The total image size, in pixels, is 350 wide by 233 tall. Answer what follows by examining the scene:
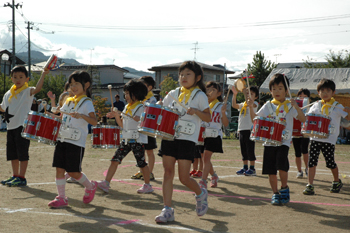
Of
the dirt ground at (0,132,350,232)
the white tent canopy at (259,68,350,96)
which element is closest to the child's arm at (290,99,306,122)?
the dirt ground at (0,132,350,232)

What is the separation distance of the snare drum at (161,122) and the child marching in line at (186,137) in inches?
6.5

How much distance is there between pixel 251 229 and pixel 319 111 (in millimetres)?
3458

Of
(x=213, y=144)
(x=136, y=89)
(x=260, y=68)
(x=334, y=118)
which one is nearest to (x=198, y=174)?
(x=213, y=144)

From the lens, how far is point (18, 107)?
693 cm

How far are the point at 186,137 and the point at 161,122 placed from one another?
39cm

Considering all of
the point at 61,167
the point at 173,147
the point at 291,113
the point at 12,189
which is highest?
the point at 291,113

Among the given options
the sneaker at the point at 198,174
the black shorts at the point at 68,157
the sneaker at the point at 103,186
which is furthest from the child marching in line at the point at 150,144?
the black shorts at the point at 68,157

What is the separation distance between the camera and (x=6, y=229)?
13.6 ft

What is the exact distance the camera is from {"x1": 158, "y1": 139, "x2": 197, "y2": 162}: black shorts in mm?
4770

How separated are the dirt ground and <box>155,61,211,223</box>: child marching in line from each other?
29cm

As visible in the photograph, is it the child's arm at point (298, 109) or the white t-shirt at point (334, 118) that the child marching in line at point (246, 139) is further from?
the child's arm at point (298, 109)

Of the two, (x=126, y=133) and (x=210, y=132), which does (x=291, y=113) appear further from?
(x=126, y=133)

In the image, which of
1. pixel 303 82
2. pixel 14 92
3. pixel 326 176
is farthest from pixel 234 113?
pixel 14 92

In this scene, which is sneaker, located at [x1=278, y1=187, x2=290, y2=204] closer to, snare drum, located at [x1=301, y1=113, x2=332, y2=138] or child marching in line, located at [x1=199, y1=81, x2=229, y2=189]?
snare drum, located at [x1=301, y1=113, x2=332, y2=138]
